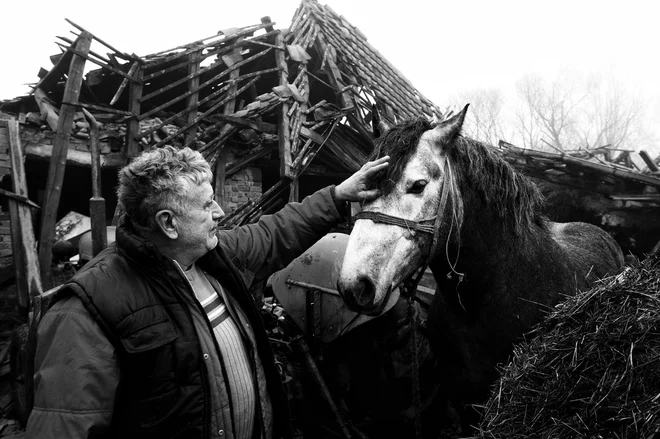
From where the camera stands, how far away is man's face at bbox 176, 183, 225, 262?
183 centimetres

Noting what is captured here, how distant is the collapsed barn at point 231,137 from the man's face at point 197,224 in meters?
4.50

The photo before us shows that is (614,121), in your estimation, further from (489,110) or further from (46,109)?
(46,109)

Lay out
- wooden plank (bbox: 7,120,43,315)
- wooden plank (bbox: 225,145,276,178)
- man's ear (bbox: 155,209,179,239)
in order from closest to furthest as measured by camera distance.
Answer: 1. man's ear (bbox: 155,209,179,239)
2. wooden plank (bbox: 7,120,43,315)
3. wooden plank (bbox: 225,145,276,178)

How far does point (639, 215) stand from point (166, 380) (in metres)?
7.57

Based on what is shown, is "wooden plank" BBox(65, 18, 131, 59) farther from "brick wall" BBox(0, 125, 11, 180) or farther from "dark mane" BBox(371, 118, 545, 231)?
"dark mane" BBox(371, 118, 545, 231)

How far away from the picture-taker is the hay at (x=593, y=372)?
138cm

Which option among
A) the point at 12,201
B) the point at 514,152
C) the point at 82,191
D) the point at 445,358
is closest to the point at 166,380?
the point at 445,358

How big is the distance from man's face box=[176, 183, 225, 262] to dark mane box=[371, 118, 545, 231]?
0.84 metres

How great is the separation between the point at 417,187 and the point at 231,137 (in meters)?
6.00

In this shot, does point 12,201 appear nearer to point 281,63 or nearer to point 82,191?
point 82,191

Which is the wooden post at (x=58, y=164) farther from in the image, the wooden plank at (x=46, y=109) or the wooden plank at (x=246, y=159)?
the wooden plank at (x=246, y=159)

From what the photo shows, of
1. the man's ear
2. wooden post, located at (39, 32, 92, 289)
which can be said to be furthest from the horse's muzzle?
wooden post, located at (39, 32, 92, 289)

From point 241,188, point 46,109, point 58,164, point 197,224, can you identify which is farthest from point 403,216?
point 46,109

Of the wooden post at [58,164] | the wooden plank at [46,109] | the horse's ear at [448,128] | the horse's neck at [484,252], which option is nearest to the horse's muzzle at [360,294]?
the horse's neck at [484,252]
